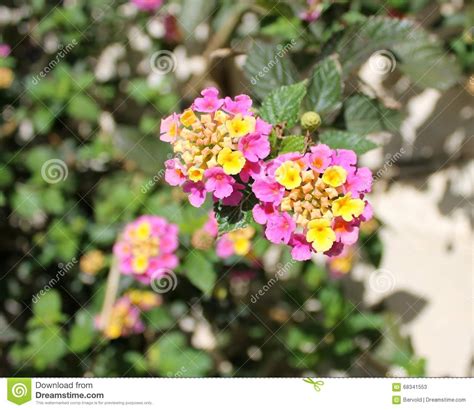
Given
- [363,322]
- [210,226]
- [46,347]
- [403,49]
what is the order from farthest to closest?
[363,322]
[46,347]
[210,226]
[403,49]

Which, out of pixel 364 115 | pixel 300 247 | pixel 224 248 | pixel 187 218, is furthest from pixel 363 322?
pixel 300 247

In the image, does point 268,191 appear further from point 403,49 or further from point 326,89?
point 403,49

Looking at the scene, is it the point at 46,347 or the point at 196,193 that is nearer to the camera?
the point at 196,193

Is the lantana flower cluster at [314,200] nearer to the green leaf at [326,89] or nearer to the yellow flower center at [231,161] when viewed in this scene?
the yellow flower center at [231,161]

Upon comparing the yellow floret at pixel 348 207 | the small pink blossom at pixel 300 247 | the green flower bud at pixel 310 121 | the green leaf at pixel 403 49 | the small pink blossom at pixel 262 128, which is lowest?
the small pink blossom at pixel 300 247

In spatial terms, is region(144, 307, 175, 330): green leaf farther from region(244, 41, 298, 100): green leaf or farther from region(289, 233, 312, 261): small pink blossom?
region(289, 233, 312, 261): small pink blossom

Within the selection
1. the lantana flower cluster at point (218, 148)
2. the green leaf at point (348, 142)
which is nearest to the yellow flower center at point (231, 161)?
the lantana flower cluster at point (218, 148)

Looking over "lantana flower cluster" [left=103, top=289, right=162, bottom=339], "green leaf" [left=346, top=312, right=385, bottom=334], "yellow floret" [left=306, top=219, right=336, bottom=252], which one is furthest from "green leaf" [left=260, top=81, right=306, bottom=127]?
"green leaf" [left=346, top=312, right=385, bottom=334]

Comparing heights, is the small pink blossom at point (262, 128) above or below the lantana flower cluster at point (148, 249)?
below
